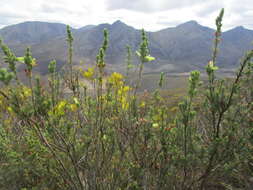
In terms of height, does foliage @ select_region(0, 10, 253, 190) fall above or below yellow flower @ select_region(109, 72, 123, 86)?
below

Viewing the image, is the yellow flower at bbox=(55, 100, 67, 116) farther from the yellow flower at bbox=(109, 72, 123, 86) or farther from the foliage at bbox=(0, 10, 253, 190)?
the yellow flower at bbox=(109, 72, 123, 86)

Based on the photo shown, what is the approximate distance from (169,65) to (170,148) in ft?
627

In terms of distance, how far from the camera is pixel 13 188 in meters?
3.53

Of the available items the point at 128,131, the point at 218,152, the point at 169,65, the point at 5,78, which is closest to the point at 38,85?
the point at 5,78

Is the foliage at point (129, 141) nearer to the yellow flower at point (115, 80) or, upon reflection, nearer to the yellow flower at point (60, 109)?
the yellow flower at point (60, 109)

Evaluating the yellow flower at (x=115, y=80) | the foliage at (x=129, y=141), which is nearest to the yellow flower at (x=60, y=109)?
the foliage at (x=129, y=141)

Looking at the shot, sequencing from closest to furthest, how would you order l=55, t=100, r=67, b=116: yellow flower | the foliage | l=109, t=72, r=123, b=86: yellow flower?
the foliage → l=55, t=100, r=67, b=116: yellow flower → l=109, t=72, r=123, b=86: yellow flower

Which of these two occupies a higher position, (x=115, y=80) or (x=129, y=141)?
(x=115, y=80)

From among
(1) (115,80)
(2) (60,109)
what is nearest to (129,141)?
(2) (60,109)

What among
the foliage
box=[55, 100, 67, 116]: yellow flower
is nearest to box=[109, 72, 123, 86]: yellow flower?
the foliage

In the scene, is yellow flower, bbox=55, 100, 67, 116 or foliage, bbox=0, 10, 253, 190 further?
yellow flower, bbox=55, 100, 67, 116

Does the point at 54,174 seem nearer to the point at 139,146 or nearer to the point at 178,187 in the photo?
the point at 139,146

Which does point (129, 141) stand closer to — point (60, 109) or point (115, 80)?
point (60, 109)

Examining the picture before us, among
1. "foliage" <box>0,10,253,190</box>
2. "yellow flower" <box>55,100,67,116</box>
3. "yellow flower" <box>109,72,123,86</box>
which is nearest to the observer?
"foliage" <box>0,10,253,190</box>
